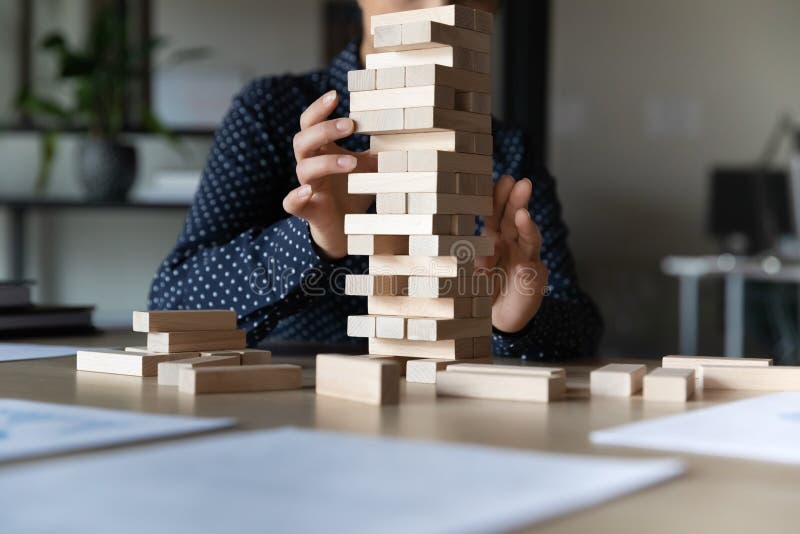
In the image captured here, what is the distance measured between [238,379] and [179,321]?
0.18m

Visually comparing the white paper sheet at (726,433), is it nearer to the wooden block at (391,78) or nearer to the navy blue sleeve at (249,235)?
the wooden block at (391,78)

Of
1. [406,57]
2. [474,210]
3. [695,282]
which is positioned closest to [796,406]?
[474,210]

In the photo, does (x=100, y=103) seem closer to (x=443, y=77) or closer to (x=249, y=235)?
(x=249, y=235)

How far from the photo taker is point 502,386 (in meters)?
0.88

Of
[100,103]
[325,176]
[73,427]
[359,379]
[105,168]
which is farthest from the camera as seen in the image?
[100,103]

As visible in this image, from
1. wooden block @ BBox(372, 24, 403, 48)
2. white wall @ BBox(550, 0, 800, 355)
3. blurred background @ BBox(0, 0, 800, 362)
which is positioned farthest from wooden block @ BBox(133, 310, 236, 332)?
white wall @ BBox(550, 0, 800, 355)

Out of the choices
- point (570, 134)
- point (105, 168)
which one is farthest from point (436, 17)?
point (570, 134)

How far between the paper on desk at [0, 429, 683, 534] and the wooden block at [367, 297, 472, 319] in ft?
1.14

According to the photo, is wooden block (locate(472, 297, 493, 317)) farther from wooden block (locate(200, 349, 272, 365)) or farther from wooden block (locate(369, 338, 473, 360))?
wooden block (locate(200, 349, 272, 365))

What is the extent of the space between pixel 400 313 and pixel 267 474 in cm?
47

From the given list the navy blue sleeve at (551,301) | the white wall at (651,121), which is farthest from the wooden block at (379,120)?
the white wall at (651,121)

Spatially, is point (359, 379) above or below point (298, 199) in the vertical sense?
below

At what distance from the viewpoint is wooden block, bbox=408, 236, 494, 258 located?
3.16ft

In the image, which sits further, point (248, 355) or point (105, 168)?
point (105, 168)
